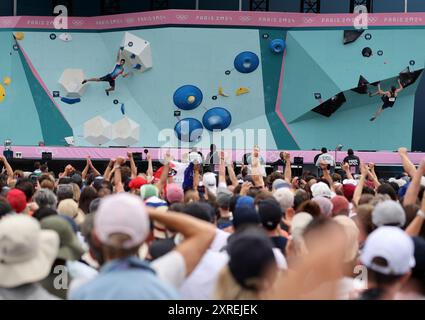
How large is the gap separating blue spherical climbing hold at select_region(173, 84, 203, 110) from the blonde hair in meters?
21.9

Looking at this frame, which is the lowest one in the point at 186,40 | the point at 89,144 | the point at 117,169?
the point at 89,144

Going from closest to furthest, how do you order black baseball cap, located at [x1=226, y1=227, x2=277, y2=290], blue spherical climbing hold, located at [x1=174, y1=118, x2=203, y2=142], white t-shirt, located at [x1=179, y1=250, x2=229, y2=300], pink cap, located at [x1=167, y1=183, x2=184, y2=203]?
1. black baseball cap, located at [x1=226, y1=227, x2=277, y2=290]
2. white t-shirt, located at [x1=179, y1=250, x2=229, y2=300]
3. pink cap, located at [x1=167, y1=183, x2=184, y2=203]
4. blue spherical climbing hold, located at [x1=174, y1=118, x2=203, y2=142]

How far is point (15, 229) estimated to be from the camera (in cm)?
350

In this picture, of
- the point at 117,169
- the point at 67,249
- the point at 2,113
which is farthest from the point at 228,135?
the point at 67,249

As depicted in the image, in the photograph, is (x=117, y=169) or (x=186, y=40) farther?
(x=186, y=40)

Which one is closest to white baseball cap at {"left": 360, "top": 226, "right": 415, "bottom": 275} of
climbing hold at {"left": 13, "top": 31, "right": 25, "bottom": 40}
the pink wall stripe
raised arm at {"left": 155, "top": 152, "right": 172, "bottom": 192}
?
raised arm at {"left": 155, "top": 152, "right": 172, "bottom": 192}

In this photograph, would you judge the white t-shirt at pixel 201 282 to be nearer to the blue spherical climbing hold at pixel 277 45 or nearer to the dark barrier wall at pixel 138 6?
the blue spherical climbing hold at pixel 277 45

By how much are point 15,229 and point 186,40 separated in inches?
875

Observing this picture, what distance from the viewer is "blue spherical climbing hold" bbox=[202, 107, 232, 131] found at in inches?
990

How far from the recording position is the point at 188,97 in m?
25.1

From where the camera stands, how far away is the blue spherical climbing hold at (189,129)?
82.9 feet

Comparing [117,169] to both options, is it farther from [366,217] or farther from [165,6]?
[165,6]

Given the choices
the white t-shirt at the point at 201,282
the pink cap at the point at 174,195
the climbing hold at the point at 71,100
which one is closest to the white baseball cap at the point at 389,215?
the white t-shirt at the point at 201,282

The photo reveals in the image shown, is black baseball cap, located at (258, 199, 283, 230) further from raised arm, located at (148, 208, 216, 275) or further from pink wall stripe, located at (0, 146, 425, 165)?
pink wall stripe, located at (0, 146, 425, 165)
